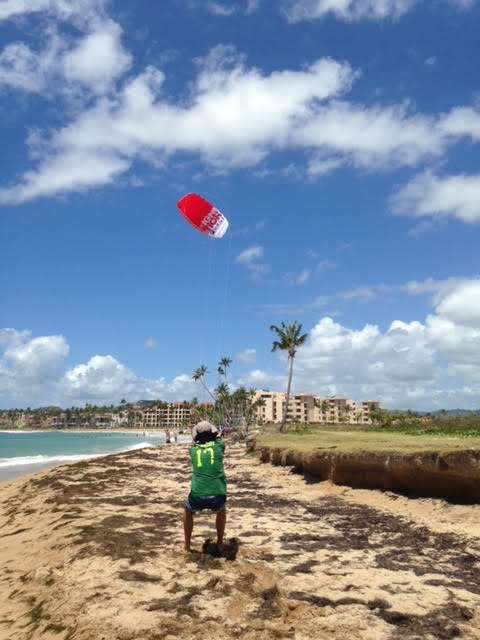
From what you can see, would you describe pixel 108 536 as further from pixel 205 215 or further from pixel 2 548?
pixel 205 215

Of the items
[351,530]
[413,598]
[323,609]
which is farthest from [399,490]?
[323,609]

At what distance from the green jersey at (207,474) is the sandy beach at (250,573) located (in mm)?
874

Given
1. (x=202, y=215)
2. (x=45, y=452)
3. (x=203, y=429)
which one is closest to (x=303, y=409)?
(x=45, y=452)

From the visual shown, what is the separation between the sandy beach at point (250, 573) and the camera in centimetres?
480

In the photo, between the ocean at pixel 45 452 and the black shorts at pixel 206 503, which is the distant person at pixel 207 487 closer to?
the black shorts at pixel 206 503

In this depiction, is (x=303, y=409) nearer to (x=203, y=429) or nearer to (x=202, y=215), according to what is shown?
(x=202, y=215)

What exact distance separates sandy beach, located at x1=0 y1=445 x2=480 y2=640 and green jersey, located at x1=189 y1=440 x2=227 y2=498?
0.87 metres

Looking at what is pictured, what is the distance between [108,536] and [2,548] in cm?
250

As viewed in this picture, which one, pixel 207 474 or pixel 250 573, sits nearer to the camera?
pixel 250 573

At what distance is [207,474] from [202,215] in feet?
37.6

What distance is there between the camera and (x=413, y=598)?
17.9 feet

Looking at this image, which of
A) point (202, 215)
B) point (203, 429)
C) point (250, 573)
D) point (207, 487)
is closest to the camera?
point (250, 573)

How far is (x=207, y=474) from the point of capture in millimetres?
6781

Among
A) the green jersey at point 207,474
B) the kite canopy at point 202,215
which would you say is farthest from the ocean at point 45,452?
the green jersey at point 207,474
